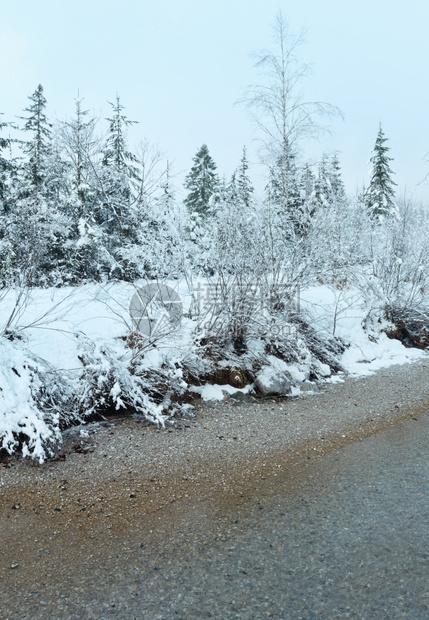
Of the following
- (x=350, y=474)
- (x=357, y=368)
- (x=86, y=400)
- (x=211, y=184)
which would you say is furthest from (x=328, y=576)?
(x=211, y=184)

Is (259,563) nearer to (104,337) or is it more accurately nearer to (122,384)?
(122,384)

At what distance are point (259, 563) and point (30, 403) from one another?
2.91 metres

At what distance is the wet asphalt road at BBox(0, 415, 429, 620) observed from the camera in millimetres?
2105

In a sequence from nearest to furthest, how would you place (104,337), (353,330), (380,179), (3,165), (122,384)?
(122,384) → (104,337) → (353,330) → (3,165) → (380,179)

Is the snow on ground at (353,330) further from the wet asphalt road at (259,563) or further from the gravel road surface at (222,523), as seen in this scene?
the wet asphalt road at (259,563)

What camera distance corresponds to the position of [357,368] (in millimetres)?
7668

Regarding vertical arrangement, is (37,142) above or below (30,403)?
above

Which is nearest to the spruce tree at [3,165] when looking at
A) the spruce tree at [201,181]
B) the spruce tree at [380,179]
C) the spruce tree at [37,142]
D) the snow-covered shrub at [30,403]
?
the spruce tree at [37,142]

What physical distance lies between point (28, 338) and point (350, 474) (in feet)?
14.0

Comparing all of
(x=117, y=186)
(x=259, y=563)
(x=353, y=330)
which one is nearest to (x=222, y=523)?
(x=259, y=563)

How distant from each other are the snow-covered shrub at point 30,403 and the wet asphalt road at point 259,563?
1.46m

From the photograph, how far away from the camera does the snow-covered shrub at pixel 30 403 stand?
382 cm

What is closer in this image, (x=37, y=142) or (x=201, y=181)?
(x=37, y=142)

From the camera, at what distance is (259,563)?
2443 mm
